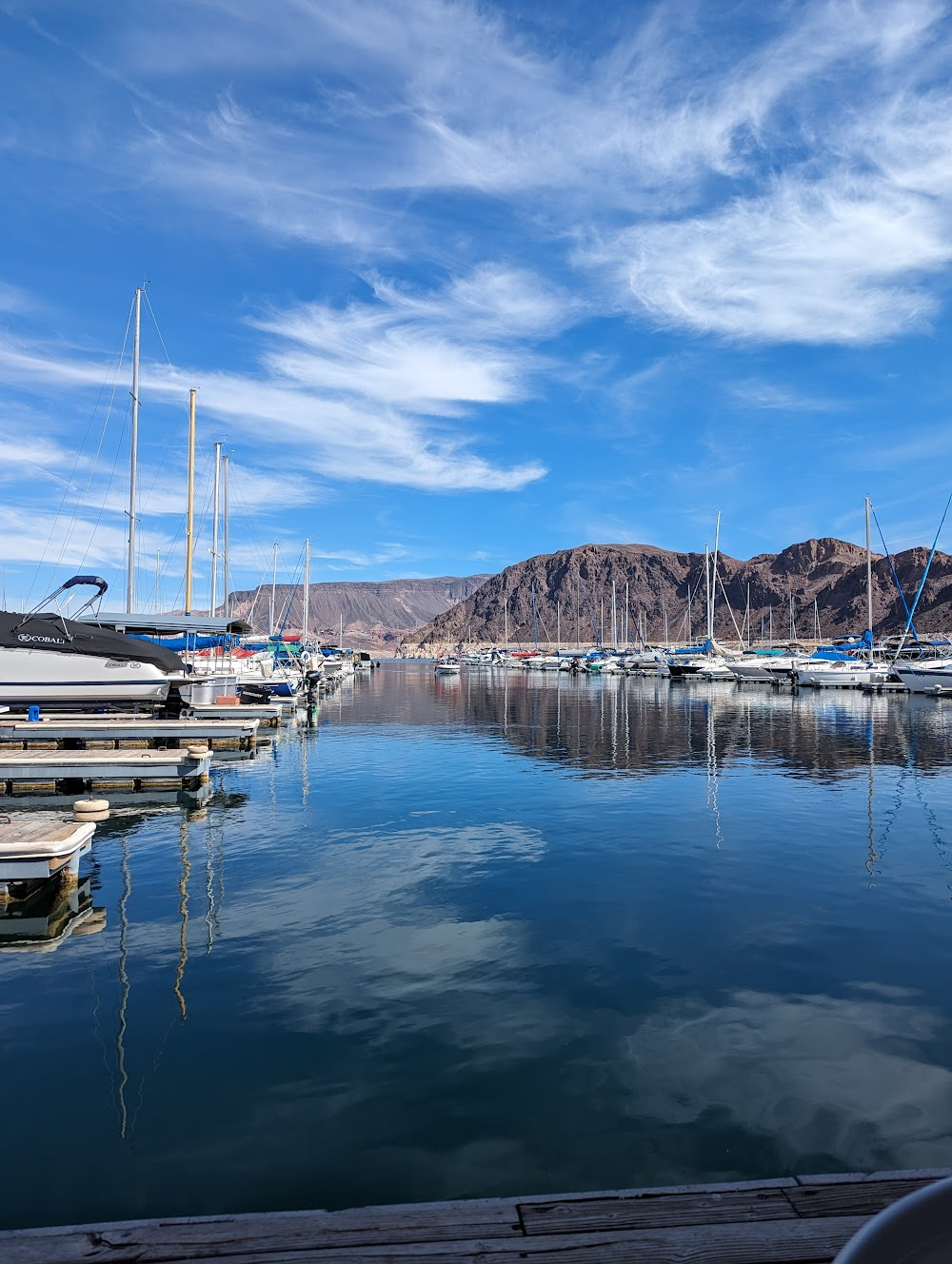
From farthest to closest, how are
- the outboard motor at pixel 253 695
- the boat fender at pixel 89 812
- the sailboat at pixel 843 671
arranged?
the sailboat at pixel 843 671 → the outboard motor at pixel 253 695 → the boat fender at pixel 89 812

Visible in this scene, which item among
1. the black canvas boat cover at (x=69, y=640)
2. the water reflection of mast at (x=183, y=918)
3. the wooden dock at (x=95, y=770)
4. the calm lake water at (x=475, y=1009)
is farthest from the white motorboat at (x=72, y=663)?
the water reflection of mast at (x=183, y=918)

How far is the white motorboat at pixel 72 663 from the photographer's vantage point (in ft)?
103

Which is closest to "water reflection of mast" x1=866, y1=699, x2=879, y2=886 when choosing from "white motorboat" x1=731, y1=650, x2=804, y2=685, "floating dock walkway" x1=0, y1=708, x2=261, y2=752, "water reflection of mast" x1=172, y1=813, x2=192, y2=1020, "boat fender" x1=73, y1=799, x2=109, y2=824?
"water reflection of mast" x1=172, y1=813, x2=192, y2=1020

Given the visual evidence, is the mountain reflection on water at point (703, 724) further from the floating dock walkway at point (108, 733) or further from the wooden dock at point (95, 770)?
the wooden dock at point (95, 770)

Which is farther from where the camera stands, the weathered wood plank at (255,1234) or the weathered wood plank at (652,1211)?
the weathered wood plank at (652,1211)

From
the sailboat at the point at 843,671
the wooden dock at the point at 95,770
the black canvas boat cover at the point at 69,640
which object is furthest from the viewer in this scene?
the sailboat at the point at 843,671

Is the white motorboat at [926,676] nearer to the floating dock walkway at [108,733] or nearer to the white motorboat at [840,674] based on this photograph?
the white motorboat at [840,674]

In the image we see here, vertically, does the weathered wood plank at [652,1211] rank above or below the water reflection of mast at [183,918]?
above

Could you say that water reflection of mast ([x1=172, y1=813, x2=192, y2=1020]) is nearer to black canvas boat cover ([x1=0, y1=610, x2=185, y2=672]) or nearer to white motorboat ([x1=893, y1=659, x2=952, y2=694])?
black canvas boat cover ([x1=0, y1=610, x2=185, y2=672])

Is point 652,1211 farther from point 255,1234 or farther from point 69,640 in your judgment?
point 69,640

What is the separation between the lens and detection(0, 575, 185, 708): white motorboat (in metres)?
31.5

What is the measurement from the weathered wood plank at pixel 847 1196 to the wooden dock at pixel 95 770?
2149cm

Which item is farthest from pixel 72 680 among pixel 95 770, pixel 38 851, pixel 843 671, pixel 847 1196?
pixel 843 671

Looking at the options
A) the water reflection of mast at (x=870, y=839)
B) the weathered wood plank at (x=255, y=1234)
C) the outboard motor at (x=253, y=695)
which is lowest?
the water reflection of mast at (x=870, y=839)
